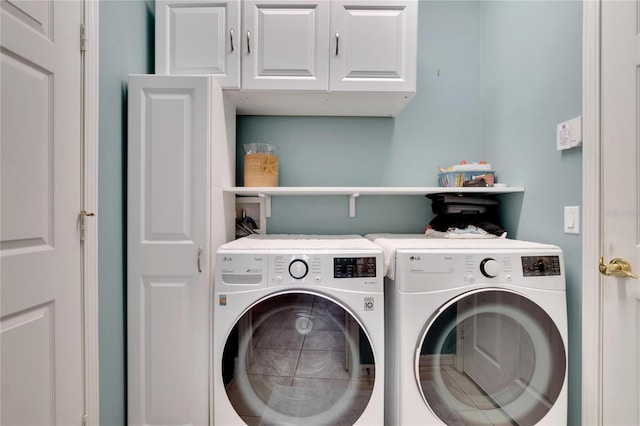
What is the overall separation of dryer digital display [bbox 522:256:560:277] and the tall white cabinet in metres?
1.35

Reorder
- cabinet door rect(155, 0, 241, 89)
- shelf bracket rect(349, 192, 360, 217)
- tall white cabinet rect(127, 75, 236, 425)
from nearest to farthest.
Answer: tall white cabinet rect(127, 75, 236, 425), cabinet door rect(155, 0, 241, 89), shelf bracket rect(349, 192, 360, 217)

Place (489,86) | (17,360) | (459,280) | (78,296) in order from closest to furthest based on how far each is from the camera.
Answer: (17,360), (78,296), (459,280), (489,86)

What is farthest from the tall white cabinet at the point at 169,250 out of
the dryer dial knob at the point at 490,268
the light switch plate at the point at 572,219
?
the light switch plate at the point at 572,219

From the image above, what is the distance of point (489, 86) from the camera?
5.99 ft

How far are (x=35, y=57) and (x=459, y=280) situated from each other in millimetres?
1660

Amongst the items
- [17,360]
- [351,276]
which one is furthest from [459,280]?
[17,360]

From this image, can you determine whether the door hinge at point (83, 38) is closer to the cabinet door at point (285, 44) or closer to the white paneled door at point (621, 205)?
the cabinet door at point (285, 44)

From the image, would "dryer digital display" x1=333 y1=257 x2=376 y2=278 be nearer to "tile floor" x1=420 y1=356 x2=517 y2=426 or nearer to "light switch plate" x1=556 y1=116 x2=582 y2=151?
"tile floor" x1=420 y1=356 x2=517 y2=426

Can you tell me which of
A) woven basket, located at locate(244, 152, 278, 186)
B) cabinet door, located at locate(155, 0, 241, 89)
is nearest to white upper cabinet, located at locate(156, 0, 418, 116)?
cabinet door, located at locate(155, 0, 241, 89)

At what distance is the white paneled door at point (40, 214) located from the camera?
2.75 feet

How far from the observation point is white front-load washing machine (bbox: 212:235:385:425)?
45.7 inches

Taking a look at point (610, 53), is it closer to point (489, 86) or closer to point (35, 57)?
point (489, 86)

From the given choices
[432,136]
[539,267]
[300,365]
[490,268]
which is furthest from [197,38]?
[539,267]

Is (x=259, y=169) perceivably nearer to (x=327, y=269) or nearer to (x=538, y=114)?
(x=327, y=269)
